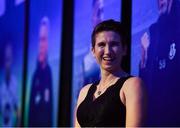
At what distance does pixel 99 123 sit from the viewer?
2025 mm

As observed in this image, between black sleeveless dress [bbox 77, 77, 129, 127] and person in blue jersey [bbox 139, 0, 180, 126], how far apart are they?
0.49 meters

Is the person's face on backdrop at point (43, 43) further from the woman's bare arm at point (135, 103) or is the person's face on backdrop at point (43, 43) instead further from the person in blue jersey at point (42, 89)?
the woman's bare arm at point (135, 103)

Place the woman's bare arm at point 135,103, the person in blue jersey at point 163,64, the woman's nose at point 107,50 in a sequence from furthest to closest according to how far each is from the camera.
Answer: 1. the person in blue jersey at point 163,64
2. the woman's nose at point 107,50
3. the woman's bare arm at point 135,103

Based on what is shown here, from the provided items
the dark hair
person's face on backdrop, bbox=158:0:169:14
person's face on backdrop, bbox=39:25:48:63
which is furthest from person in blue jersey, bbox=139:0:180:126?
person's face on backdrop, bbox=39:25:48:63

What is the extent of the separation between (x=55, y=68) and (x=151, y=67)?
5.22 feet

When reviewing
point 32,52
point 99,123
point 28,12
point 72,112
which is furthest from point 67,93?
point 99,123

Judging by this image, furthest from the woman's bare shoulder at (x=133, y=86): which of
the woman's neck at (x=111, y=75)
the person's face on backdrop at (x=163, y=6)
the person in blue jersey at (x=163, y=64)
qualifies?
the person's face on backdrop at (x=163, y=6)

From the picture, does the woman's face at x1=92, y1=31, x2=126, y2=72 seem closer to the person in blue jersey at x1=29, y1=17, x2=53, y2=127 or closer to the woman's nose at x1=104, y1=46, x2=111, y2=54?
the woman's nose at x1=104, y1=46, x2=111, y2=54

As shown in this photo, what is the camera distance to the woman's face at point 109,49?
6.94ft

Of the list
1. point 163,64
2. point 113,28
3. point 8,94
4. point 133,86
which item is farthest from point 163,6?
point 8,94

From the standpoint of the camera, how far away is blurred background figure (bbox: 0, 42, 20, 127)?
510 centimetres

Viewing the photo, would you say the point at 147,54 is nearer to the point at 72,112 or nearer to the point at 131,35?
the point at 131,35

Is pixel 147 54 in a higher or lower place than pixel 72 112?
higher

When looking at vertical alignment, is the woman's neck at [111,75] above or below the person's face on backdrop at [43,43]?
below
